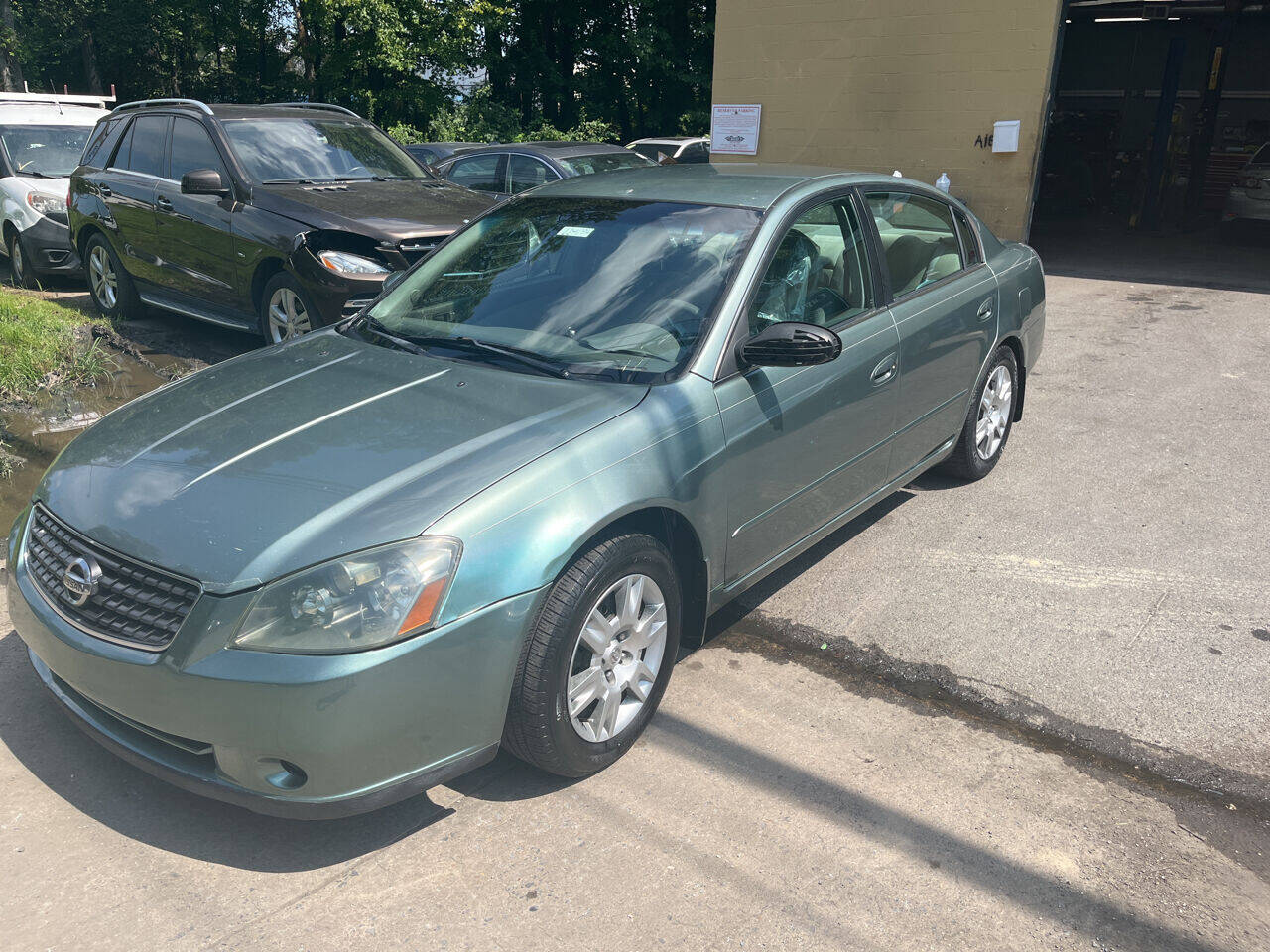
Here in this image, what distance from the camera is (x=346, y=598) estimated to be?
8.13ft

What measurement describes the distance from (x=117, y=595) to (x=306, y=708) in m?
0.69

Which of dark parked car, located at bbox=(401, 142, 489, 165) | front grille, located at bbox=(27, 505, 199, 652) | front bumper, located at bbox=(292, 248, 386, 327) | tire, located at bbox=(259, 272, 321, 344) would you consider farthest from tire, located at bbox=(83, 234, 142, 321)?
dark parked car, located at bbox=(401, 142, 489, 165)

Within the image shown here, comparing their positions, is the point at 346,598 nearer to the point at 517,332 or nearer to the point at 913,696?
the point at 517,332

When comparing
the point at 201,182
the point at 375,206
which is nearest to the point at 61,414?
the point at 201,182

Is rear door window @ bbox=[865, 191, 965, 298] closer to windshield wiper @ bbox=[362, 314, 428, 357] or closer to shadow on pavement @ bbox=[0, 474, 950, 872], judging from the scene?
windshield wiper @ bbox=[362, 314, 428, 357]

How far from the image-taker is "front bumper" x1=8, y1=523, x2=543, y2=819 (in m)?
2.43

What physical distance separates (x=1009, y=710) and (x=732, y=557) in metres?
1.07

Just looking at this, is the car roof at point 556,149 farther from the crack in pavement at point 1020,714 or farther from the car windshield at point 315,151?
the crack in pavement at point 1020,714

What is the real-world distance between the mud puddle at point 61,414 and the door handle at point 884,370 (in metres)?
3.97

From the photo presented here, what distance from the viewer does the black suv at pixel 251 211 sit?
6.54 metres

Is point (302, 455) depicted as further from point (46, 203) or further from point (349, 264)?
point (46, 203)

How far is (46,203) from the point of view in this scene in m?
10.1

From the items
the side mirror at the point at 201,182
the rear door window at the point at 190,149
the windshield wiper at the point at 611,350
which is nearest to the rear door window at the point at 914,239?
the windshield wiper at the point at 611,350

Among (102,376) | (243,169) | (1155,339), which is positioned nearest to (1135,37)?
(1155,339)
